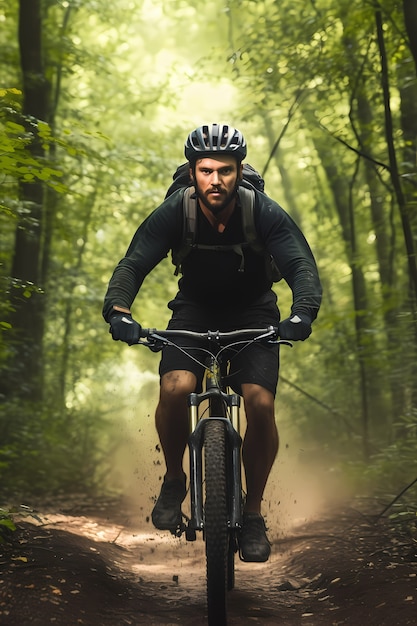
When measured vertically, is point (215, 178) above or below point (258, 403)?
above

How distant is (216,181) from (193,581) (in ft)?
9.48

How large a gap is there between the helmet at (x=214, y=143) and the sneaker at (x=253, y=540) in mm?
2180

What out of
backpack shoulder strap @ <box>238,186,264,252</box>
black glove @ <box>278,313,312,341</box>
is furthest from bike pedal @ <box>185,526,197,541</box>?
backpack shoulder strap @ <box>238,186,264,252</box>

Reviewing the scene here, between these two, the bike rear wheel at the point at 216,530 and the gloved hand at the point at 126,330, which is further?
the gloved hand at the point at 126,330

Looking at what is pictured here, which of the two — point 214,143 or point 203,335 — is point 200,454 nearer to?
point 203,335

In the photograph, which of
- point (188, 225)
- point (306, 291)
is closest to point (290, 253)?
point (306, 291)

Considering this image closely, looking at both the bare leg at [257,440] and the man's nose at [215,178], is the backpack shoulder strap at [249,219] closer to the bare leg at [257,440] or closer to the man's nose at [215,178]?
the man's nose at [215,178]

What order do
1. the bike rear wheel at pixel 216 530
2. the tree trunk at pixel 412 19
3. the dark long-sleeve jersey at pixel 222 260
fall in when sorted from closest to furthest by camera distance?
the bike rear wheel at pixel 216 530 → the dark long-sleeve jersey at pixel 222 260 → the tree trunk at pixel 412 19

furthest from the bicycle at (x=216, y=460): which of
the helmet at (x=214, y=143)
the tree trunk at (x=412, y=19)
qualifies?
the tree trunk at (x=412, y=19)

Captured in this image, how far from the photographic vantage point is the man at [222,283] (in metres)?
4.46

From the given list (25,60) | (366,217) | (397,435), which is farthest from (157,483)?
(25,60)

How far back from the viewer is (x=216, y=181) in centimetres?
455

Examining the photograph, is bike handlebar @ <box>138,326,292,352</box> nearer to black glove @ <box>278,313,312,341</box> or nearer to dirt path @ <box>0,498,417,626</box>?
black glove @ <box>278,313,312,341</box>

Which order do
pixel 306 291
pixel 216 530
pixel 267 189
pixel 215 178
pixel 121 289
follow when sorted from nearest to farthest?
pixel 216 530, pixel 306 291, pixel 121 289, pixel 215 178, pixel 267 189
